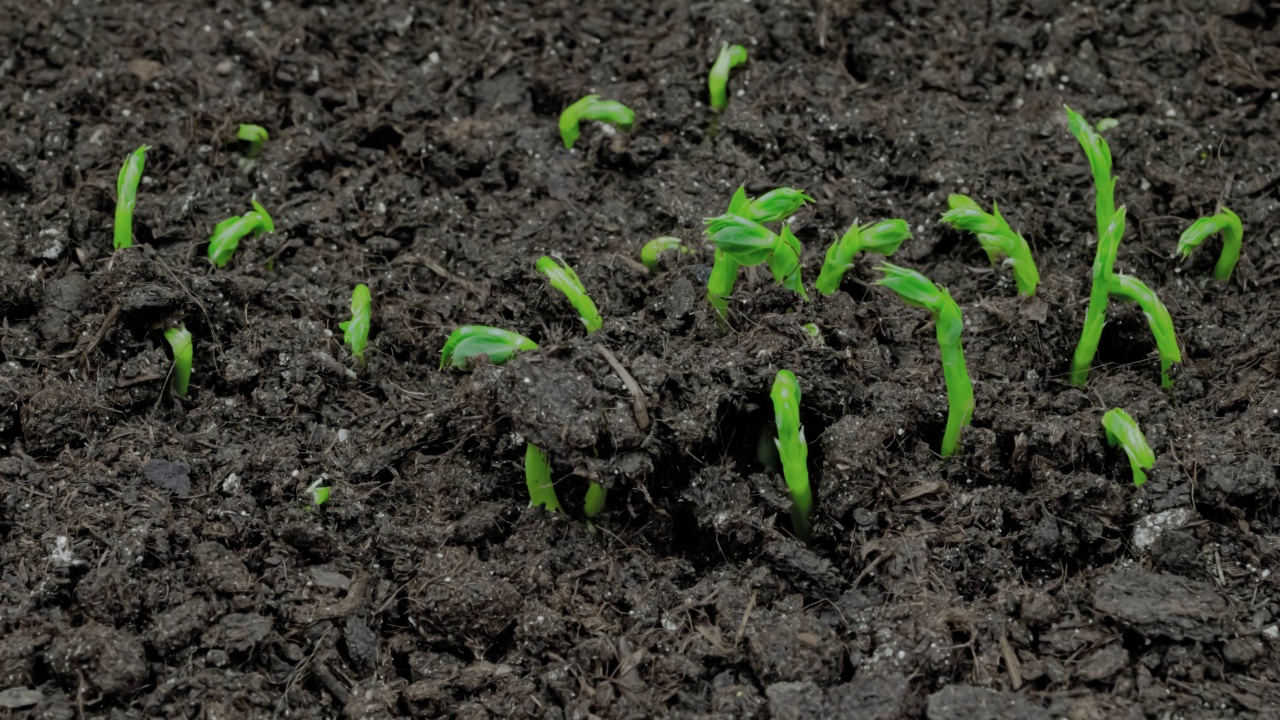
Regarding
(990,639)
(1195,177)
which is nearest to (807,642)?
(990,639)

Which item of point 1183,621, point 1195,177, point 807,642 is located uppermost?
point 1195,177

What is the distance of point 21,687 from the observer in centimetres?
185

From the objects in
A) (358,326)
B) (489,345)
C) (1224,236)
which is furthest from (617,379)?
(1224,236)

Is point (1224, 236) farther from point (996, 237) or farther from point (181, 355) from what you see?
point (181, 355)

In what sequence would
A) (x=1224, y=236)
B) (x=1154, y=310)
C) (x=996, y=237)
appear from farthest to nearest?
(x=1224, y=236)
(x=996, y=237)
(x=1154, y=310)

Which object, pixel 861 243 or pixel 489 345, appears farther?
pixel 861 243

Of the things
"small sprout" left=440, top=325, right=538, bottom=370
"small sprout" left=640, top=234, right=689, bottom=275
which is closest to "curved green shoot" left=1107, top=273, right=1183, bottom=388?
"small sprout" left=640, top=234, right=689, bottom=275

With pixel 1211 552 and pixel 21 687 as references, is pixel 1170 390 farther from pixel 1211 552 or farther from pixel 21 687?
pixel 21 687

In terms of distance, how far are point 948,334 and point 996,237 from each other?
388 millimetres

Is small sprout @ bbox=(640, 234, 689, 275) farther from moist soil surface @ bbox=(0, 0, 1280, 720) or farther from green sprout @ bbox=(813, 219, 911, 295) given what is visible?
green sprout @ bbox=(813, 219, 911, 295)

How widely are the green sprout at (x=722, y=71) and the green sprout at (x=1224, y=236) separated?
1.12m

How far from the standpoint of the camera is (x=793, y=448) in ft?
6.67

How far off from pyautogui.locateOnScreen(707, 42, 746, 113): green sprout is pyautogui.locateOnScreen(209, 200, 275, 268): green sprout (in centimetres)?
112

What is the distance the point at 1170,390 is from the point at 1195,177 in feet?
2.29
